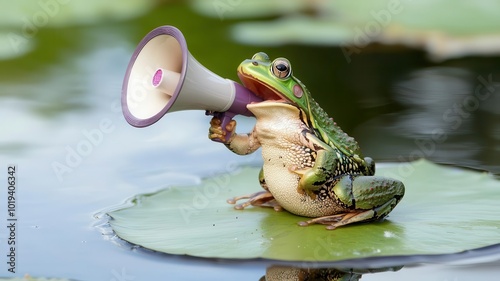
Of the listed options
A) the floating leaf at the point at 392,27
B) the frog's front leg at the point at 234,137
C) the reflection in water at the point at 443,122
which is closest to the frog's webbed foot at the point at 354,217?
the frog's front leg at the point at 234,137

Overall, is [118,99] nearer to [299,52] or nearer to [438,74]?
[299,52]

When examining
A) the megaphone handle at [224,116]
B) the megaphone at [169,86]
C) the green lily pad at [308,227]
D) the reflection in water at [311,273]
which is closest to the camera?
the reflection in water at [311,273]

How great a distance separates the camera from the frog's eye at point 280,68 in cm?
440

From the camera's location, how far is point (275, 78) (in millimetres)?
4414

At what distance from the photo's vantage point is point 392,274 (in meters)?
3.91

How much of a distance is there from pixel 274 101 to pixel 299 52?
538 cm

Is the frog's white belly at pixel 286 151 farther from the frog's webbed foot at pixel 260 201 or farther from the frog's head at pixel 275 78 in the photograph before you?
the frog's webbed foot at pixel 260 201

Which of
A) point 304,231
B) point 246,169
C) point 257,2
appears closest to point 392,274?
point 304,231

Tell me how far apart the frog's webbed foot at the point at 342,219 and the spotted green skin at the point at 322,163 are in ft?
0.05

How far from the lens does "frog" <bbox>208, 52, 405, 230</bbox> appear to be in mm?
4406

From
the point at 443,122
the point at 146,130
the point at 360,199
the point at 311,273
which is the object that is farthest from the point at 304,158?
the point at 443,122

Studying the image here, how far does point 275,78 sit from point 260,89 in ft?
0.58

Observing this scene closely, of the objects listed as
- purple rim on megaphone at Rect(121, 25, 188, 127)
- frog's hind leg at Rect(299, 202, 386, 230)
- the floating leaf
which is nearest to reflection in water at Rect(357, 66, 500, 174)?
the floating leaf

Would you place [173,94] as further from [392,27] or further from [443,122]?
[392,27]
